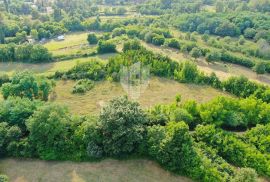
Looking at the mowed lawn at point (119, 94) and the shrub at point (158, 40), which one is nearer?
the mowed lawn at point (119, 94)

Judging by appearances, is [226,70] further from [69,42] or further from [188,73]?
[69,42]

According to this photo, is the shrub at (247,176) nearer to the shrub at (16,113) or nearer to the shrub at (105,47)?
the shrub at (16,113)

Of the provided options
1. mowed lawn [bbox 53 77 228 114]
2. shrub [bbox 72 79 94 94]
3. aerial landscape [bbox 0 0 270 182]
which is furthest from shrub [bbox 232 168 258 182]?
shrub [bbox 72 79 94 94]

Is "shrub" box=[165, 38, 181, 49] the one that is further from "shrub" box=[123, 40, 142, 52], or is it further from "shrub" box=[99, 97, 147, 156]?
"shrub" box=[99, 97, 147, 156]

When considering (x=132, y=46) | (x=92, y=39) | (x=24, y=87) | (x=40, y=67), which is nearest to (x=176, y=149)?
(x=24, y=87)

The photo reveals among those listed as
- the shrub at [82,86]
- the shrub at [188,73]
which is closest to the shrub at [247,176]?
the shrub at [188,73]

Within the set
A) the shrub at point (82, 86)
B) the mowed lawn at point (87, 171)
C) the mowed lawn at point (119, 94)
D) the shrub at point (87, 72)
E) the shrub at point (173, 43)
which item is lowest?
the mowed lawn at point (87, 171)
